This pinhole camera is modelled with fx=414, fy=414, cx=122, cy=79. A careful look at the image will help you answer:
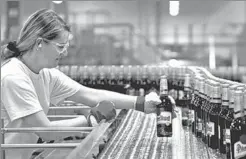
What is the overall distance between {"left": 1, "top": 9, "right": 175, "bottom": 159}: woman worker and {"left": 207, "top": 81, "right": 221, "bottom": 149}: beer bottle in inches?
32.5

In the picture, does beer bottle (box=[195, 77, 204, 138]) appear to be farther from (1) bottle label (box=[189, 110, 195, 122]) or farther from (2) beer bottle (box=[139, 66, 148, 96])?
(2) beer bottle (box=[139, 66, 148, 96])

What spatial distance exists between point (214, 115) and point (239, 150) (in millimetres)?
330

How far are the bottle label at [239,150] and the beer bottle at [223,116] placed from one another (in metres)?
0.21

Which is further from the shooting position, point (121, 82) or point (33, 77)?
point (121, 82)

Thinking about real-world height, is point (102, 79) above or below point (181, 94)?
above

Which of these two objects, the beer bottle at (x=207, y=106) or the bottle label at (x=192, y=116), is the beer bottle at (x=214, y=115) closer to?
the beer bottle at (x=207, y=106)

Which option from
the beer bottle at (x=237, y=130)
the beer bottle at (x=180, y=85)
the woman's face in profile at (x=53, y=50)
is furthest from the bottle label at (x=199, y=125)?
the beer bottle at (x=180, y=85)

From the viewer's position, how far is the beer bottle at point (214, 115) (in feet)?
6.05

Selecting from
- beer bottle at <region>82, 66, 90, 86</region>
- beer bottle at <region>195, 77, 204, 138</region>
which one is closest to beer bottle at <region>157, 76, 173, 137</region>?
beer bottle at <region>195, 77, 204, 138</region>

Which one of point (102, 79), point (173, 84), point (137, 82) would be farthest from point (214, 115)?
point (102, 79)

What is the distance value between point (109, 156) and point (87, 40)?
831 centimetres

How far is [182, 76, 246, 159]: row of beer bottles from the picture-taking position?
1.54 m

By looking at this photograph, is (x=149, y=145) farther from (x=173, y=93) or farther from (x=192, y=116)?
(x=173, y=93)

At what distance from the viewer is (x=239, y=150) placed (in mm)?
1529
